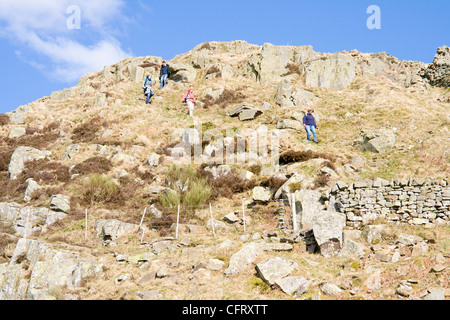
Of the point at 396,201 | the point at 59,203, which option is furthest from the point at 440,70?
the point at 59,203

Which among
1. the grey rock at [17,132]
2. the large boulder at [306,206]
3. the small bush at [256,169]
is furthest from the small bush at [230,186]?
the grey rock at [17,132]

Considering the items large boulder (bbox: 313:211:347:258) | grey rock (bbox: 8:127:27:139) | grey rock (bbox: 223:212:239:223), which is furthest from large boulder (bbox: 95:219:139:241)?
grey rock (bbox: 8:127:27:139)

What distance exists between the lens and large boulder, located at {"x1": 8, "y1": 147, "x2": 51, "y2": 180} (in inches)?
717

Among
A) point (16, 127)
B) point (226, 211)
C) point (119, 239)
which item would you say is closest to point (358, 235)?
point (226, 211)

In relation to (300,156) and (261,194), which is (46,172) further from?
(300,156)

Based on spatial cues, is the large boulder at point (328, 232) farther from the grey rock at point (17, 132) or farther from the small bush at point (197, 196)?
the grey rock at point (17, 132)

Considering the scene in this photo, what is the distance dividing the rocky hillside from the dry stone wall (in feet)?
0.17

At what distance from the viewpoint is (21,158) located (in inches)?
746

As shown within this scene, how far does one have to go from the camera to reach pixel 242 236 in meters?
11.3

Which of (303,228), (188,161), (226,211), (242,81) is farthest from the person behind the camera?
(242,81)

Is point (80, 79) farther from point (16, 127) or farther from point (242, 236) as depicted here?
point (242, 236)

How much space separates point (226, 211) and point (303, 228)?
387cm

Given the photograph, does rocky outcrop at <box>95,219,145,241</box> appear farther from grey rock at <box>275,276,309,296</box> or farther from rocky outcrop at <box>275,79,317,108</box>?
rocky outcrop at <box>275,79,317,108</box>

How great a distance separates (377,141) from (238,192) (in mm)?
8292
